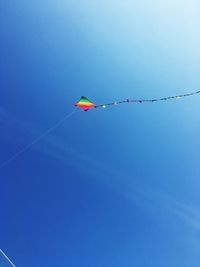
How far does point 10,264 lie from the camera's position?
393 inches

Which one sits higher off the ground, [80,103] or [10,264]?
[80,103]

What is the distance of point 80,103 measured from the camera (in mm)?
16000

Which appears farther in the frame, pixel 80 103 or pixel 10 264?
pixel 80 103

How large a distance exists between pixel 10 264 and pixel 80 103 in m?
8.11
